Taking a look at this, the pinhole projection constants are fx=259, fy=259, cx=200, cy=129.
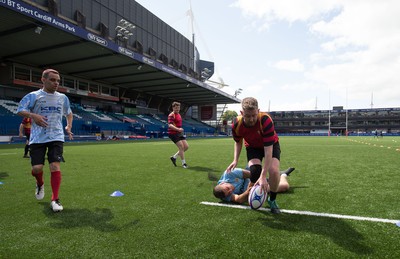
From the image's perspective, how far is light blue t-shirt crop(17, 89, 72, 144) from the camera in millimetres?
3936

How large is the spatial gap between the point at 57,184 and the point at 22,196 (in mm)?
1113

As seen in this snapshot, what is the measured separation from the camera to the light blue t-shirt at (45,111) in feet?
12.9

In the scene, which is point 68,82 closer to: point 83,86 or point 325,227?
point 83,86

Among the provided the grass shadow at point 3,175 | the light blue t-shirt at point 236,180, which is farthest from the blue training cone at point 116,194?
the grass shadow at point 3,175

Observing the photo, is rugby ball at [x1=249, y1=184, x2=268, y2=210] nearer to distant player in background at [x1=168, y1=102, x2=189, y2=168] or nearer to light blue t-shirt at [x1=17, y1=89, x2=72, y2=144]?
light blue t-shirt at [x1=17, y1=89, x2=72, y2=144]

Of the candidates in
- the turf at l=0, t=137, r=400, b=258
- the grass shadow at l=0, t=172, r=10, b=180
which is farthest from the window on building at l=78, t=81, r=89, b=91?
the turf at l=0, t=137, r=400, b=258

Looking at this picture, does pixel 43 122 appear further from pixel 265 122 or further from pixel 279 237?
pixel 279 237

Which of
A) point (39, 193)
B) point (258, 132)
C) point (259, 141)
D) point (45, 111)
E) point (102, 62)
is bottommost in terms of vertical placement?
point (39, 193)

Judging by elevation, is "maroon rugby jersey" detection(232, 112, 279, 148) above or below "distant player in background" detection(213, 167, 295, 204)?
above

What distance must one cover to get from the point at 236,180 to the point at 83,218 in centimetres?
236

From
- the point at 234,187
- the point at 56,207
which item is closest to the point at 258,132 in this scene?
the point at 234,187

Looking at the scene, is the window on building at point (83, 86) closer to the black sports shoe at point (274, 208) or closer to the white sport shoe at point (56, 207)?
the white sport shoe at point (56, 207)

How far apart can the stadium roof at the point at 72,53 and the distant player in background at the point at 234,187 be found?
1879 cm

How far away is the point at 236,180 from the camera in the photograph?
170 inches
